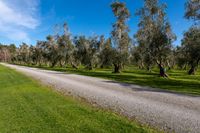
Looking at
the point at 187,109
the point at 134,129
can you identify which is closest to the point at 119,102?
the point at 187,109

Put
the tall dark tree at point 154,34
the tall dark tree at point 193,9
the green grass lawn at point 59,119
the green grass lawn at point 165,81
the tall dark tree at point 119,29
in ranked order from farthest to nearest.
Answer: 1. the tall dark tree at point 119,29
2. the tall dark tree at point 154,34
3. the tall dark tree at point 193,9
4. the green grass lawn at point 165,81
5. the green grass lawn at point 59,119

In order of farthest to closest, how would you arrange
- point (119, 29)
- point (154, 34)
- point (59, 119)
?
point (119, 29)
point (154, 34)
point (59, 119)

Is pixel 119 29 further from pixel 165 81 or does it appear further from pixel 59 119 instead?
pixel 59 119

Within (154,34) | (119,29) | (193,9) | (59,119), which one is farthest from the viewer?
(119,29)

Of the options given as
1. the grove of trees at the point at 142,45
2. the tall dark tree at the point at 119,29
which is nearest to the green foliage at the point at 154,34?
the grove of trees at the point at 142,45

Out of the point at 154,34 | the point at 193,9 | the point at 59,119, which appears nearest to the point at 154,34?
the point at 154,34

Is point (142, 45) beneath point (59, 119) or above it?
above

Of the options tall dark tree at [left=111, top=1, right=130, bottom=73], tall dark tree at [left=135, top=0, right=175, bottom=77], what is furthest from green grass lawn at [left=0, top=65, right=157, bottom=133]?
tall dark tree at [left=111, top=1, right=130, bottom=73]

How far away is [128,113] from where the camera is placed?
831 centimetres

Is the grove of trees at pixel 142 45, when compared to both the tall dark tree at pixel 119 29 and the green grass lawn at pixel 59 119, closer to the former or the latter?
the tall dark tree at pixel 119 29

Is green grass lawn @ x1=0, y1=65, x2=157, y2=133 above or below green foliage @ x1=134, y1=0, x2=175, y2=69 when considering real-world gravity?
below

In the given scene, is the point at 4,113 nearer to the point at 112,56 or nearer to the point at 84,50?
the point at 112,56

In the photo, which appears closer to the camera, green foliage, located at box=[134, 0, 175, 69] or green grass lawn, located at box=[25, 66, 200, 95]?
green grass lawn, located at box=[25, 66, 200, 95]

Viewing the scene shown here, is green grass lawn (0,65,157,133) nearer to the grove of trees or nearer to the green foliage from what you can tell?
the grove of trees
